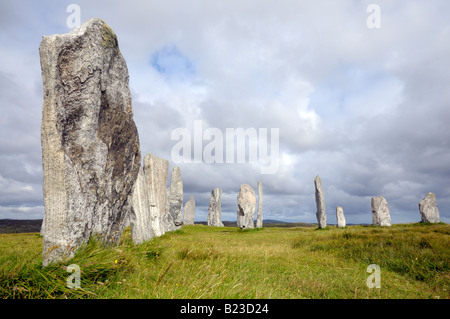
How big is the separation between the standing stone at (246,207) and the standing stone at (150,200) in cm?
1280

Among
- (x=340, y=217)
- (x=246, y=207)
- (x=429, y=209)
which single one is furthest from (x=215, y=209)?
(x=429, y=209)

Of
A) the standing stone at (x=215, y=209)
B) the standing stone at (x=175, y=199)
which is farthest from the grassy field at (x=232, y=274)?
the standing stone at (x=215, y=209)

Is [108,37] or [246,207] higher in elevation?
[108,37]

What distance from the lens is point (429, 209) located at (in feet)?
79.8

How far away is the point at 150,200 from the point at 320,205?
57.0 ft

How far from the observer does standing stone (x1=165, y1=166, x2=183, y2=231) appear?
21841mm

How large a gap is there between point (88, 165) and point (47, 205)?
86cm

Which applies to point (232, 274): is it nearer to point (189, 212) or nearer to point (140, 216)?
point (140, 216)

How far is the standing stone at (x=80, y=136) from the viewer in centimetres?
409

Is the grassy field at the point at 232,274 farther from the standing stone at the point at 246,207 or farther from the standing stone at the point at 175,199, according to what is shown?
the standing stone at the point at 246,207

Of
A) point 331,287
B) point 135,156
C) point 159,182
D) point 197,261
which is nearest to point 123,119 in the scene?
point 135,156

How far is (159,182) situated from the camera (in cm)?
1465

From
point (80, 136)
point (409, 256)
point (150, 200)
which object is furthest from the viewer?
point (150, 200)
